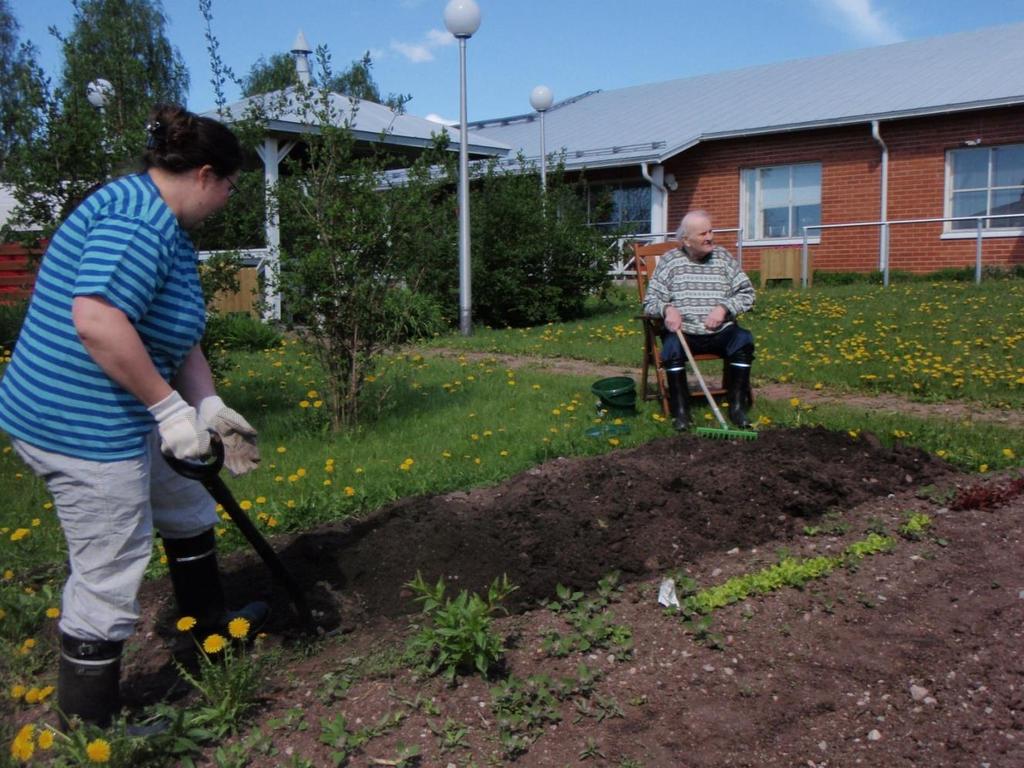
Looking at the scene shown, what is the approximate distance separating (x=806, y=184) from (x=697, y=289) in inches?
503

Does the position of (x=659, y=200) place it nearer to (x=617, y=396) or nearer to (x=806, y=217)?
(x=806, y=217)

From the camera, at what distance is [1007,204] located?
16.6 m

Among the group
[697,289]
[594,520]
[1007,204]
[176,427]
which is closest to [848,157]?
[1007,204]

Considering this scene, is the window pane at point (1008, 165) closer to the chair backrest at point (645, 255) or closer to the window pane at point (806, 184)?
the window pane at point (806, 184)

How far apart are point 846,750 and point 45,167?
5430mm

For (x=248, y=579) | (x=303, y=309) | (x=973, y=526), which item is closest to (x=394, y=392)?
(x=303, y=309)

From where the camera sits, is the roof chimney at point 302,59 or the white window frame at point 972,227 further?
the white window frame at point 972,227

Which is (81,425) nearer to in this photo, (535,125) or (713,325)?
(713,325)

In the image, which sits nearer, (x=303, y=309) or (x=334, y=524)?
(x=334, y=524)

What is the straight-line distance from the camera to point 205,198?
2.77m

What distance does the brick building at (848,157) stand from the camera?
1666 cm

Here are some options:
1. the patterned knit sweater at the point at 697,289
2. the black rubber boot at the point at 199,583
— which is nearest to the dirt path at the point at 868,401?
the patterned knit sweater at the point at 697,289

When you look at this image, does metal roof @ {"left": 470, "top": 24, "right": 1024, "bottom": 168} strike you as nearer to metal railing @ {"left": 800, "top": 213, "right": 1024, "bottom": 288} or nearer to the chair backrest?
metal railing @ {"left": 800, "top": 213, "right": 1024, "bottom": 288}

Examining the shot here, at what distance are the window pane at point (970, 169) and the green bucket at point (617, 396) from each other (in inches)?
497
